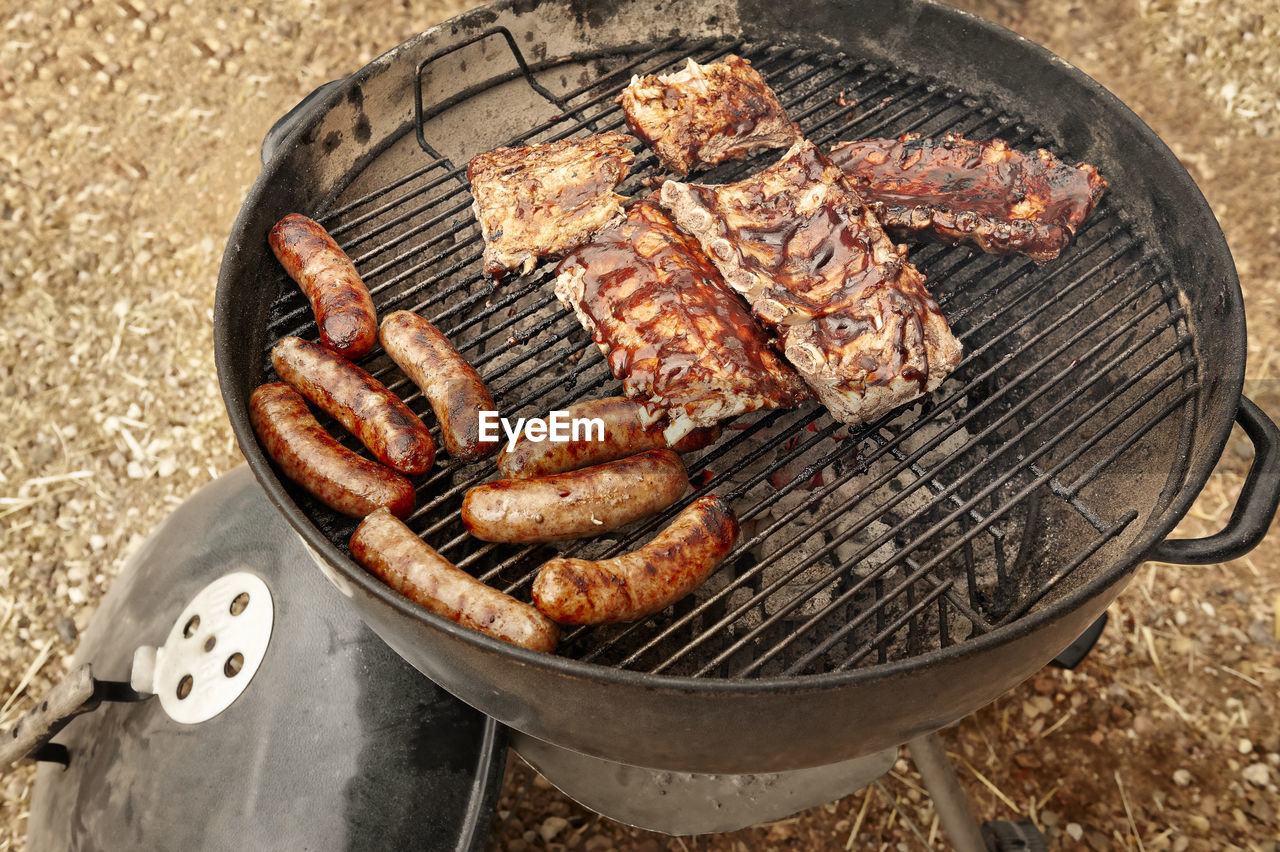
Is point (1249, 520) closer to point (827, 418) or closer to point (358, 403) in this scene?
point (827, 418)

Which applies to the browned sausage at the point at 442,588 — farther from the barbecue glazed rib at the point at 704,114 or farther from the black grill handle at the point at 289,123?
the barbecue glazed rib at the point at 704,114

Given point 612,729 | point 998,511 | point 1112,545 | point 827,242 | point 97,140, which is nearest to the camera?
point 612,729

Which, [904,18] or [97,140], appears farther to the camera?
[97,140]

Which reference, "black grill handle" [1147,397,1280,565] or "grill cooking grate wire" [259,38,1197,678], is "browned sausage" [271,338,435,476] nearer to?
"grill cooking grate wire" [259,38,1197,678]

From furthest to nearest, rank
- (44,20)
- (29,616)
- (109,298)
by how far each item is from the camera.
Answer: (44,20)
(109,298)
(29,616)

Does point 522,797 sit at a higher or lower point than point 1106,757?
higher

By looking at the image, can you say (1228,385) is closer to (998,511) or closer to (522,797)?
(998,511)

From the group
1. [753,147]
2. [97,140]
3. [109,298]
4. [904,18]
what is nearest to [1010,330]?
[753,147]

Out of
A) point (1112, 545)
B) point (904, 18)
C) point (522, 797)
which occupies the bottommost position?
point (522, 797)
